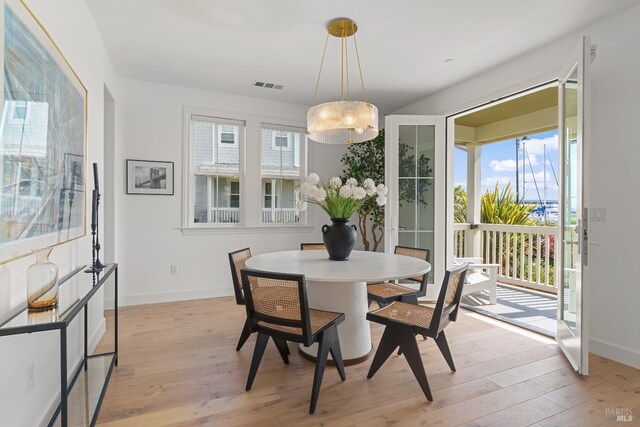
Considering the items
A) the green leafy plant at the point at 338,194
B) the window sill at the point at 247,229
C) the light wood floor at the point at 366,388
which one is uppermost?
the green leafy plant at the point at 338,194

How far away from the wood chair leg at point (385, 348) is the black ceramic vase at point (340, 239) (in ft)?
2.18

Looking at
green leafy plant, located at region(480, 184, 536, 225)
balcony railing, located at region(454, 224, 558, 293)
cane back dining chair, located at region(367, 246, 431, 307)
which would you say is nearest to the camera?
cane back dining chair, located at region(367, 246, 431, 307)

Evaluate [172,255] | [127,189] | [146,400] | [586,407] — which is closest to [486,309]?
[586,407]

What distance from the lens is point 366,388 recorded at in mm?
2203

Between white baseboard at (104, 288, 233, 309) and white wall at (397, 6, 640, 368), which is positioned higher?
white wall at (397, 6, 640, 368)

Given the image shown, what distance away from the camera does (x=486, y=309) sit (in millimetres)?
3986

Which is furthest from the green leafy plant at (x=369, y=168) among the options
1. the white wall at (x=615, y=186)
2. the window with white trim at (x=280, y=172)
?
the white wall at (x=615, y=186)

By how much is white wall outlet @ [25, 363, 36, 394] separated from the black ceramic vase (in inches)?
72.3

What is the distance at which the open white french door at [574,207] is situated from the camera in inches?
92.6

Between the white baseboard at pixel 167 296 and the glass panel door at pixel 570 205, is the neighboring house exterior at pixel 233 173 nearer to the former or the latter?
the white baseboard at pixel 167 296

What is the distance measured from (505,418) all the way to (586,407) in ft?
1.80

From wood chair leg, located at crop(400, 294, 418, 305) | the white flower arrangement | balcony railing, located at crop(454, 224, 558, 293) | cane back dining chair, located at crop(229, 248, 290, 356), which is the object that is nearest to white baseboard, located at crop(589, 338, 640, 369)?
wood chair leg, located at crop(400, 294, 418, 305)

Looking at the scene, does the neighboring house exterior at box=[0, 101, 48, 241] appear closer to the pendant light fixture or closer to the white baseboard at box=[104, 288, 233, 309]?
the pendant light fixture

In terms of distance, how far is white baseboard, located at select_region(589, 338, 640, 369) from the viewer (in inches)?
99.6
